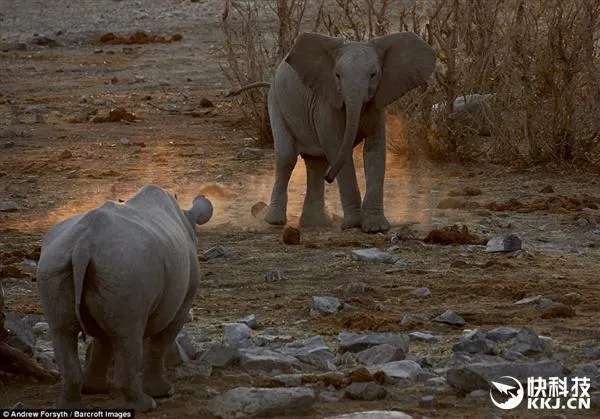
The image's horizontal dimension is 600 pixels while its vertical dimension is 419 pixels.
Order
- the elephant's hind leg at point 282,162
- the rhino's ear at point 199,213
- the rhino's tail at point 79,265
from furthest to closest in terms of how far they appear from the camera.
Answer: the elephant's hind leg at point 282,162, the rhino's ear at point 199,213, the rhino's tail at point 79,265

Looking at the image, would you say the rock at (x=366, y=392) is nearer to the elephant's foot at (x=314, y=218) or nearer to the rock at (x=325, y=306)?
the rock at (x=325, y=306)

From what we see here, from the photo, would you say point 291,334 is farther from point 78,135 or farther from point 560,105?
point 78,135

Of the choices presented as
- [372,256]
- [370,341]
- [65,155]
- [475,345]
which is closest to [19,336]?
[370,341]

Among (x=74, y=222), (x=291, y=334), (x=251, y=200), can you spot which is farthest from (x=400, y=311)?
(x=251, y=200)

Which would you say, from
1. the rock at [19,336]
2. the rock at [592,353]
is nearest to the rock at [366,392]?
the rock at [592,353]

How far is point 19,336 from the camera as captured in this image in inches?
265

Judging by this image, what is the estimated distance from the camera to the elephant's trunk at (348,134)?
1058 cm

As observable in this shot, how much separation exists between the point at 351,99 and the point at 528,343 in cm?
401

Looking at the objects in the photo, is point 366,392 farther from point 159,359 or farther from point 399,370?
point 159,359

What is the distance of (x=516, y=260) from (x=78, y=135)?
7.81 metres

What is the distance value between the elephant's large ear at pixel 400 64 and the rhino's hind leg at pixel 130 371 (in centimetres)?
554

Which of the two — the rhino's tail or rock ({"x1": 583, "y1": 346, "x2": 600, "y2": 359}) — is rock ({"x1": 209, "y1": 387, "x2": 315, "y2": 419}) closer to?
the rhino's tail

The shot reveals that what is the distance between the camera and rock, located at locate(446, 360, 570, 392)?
6.26 m

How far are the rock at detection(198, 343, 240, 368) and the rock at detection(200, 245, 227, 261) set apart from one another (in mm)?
3122
